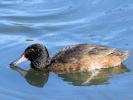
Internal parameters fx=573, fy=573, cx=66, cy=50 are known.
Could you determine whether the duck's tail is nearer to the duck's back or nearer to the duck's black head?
the duck's back

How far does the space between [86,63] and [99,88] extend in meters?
1.29

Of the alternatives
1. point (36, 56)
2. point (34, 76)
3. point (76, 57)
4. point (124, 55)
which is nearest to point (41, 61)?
point (36, 56)

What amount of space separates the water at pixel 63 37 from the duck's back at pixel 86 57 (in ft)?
0.76

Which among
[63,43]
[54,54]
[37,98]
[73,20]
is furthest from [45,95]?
[73,20]

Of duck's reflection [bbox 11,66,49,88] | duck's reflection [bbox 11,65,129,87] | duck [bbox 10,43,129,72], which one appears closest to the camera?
duck's reflection [bbox 11,65,129,87]

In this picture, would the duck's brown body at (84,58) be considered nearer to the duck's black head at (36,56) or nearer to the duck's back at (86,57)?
the duck's back at (86,57)

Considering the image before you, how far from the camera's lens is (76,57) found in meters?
13.0

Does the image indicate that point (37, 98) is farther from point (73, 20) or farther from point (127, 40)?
point (73, 20)

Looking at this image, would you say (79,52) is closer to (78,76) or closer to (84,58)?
(84,58)

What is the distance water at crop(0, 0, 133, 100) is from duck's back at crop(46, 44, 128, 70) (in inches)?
9.1

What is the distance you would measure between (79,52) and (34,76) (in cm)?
116

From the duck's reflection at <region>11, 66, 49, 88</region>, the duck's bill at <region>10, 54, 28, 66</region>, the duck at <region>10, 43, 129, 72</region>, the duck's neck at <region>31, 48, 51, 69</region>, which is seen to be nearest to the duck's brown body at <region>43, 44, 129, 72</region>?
the duck at <region>10, 43, 129, 72</region>

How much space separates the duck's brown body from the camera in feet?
42.6

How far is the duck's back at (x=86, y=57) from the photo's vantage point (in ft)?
42.6
